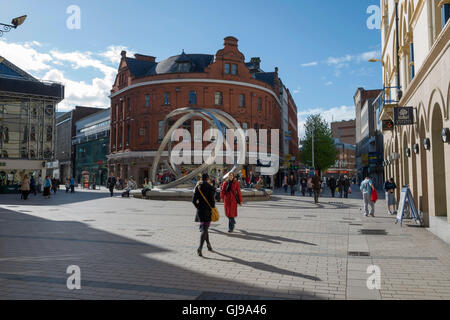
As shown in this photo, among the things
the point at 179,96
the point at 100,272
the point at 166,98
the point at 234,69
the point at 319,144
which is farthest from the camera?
the point at 319,144

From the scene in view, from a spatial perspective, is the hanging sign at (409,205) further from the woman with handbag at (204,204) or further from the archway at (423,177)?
the woman with handbag at (204,204)

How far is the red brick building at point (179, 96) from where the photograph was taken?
4556 centimetres

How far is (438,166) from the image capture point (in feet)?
35.4

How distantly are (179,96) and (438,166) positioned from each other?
37484 millimetres

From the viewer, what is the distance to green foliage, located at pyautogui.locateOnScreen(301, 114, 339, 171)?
197ft

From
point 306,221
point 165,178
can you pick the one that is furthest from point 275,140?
point 306,221

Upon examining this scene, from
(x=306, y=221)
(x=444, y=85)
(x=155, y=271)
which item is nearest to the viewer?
(x=155, y=271)

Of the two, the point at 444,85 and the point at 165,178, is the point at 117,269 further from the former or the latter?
the point at 165,178

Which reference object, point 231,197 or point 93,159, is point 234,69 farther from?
point 231,197

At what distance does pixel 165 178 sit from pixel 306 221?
80.4 feet

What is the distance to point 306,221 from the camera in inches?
541

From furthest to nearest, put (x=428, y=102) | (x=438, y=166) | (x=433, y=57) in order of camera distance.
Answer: (x=428, y=102) → (x=438, y=166) → (x=433, y=57)

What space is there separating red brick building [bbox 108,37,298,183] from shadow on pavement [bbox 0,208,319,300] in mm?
36156

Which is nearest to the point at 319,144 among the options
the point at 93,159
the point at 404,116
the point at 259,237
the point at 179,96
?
the point at 179,96
